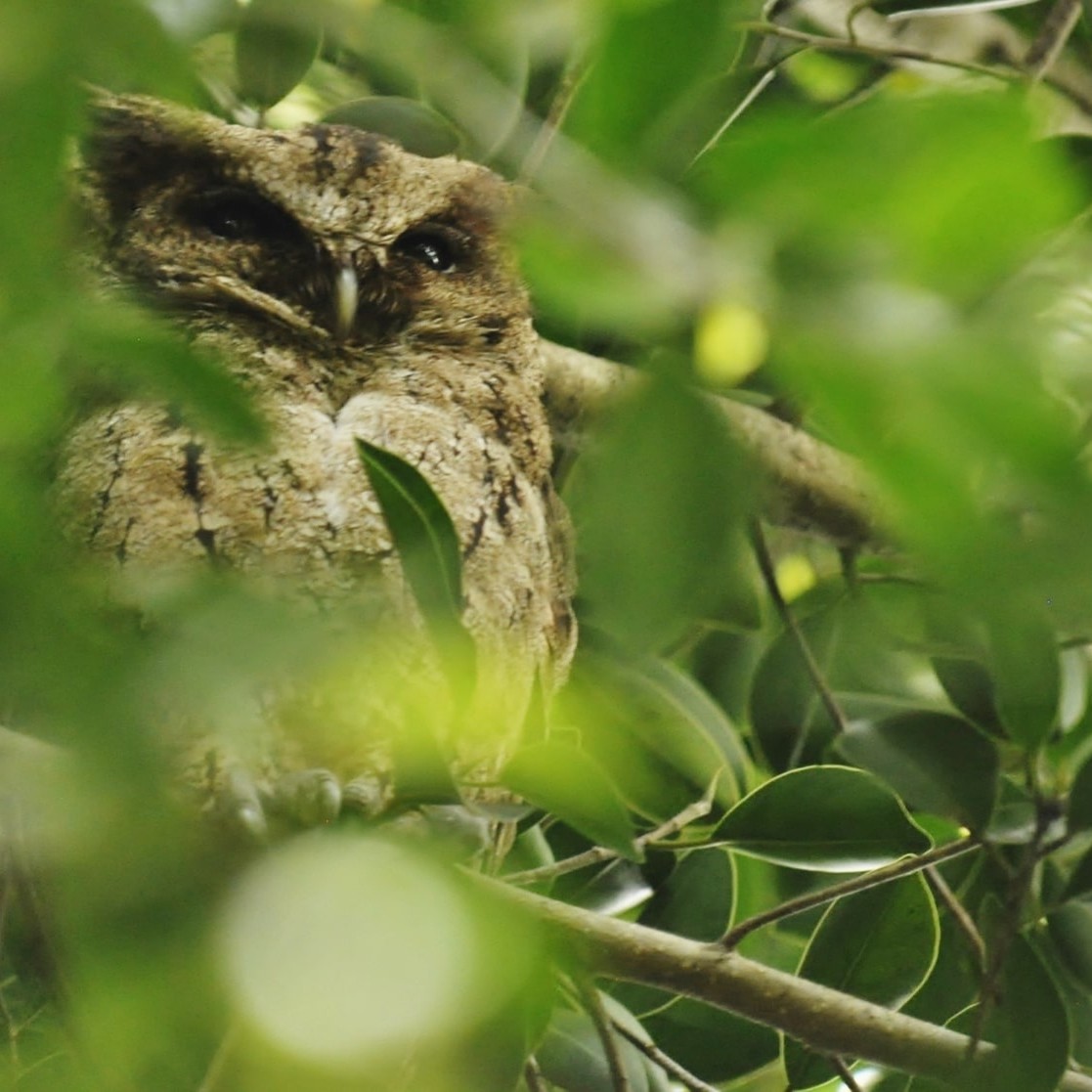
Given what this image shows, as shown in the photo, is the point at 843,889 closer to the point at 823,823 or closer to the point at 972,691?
the point at 823,823

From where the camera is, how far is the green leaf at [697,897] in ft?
4.48

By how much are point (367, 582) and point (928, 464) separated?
3.14 feet

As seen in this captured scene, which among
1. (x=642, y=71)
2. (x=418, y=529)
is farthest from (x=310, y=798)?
(x=642, y=71)

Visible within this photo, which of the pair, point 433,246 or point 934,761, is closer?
point 934,761

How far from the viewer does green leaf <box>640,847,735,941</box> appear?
137 cm

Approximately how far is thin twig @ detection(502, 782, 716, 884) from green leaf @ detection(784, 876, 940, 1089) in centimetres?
15

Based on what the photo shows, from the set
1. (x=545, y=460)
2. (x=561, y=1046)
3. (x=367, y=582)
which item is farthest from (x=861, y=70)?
(x=561, y=1046)

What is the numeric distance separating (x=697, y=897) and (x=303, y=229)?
0.79 metres

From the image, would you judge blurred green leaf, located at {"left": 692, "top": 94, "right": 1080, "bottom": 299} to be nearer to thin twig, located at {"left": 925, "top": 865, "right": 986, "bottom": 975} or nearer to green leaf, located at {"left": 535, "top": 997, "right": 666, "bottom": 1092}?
thin twig, located at {"left": 925, "top": 865, "right": 986, "bottom": 975}

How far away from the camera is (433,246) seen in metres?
1.64

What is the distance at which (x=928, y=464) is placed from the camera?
0.35m

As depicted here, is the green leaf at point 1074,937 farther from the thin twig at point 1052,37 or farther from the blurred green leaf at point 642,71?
the blurred green leaf at point 642,71

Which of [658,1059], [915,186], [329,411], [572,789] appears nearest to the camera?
[915,186]

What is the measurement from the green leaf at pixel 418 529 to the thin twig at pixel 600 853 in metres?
0.27
